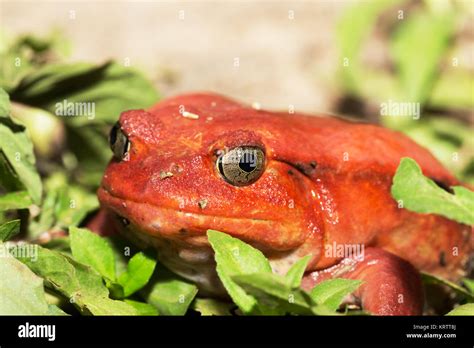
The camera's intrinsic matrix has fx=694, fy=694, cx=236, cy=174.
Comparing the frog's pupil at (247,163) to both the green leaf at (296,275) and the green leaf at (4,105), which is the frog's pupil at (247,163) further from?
the green leaf at (4,105)

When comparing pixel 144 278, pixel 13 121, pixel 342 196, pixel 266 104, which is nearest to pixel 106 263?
pixel 144 278

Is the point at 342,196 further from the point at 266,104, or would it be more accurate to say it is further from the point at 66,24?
the point at 66,24

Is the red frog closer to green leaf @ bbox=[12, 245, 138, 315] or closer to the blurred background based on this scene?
green leaf @ bbox=[12, 245, 138, 315]

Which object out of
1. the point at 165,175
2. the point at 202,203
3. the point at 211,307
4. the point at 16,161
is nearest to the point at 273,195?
the point at 202,203

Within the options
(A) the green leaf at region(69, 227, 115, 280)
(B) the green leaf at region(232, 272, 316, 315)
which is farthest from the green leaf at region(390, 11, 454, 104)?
(B) the green leaf at region(232, 272, 316, 315)

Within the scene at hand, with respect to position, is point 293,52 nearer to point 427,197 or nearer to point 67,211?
point 67,211

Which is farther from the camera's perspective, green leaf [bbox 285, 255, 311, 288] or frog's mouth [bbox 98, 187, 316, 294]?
frog's mouth [bbox 98, 187, 316, 294]

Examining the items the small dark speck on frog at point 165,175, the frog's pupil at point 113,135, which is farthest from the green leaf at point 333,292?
the frog's pupil at point 113,135
